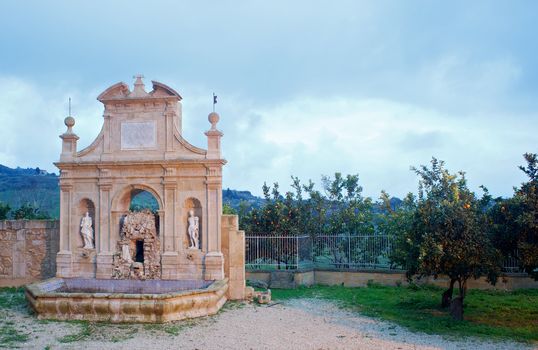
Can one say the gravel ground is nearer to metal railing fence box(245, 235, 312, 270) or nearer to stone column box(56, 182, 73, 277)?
stone column box(56, 182, 73, 277)

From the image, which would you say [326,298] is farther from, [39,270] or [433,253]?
[39,270]

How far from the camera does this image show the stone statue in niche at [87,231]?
17031mm

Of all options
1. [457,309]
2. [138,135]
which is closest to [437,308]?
[457,309]

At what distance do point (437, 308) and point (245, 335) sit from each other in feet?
21.3

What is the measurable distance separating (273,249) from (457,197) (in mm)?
7912

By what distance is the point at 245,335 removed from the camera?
1152 centimetres

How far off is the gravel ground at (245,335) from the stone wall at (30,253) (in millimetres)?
4574

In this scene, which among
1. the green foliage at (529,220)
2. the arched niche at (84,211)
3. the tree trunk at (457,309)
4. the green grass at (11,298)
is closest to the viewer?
the green foliage at (529,220)

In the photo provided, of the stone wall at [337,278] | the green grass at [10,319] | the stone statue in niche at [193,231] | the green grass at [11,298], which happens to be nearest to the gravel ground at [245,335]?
the green grass at [10,319]

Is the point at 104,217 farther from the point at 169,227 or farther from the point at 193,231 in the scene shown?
the point at 193,231

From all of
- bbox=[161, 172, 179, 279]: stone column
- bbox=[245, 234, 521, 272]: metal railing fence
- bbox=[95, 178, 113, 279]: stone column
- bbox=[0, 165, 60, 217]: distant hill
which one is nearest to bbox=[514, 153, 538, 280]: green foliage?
bbox=[245, 234, 521, 272]: metal railing fence

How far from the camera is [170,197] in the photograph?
54.5ft

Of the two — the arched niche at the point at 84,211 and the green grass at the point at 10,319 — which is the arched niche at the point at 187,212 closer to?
the arched niche at the point at 84,211

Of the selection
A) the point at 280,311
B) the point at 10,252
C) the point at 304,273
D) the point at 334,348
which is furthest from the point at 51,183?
the point at 334,348
